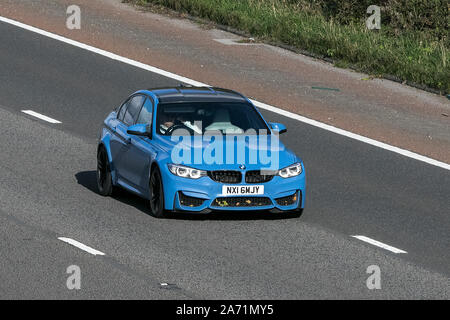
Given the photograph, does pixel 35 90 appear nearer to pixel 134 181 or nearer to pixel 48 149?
pixel 48 149

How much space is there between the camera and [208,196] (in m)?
16.4

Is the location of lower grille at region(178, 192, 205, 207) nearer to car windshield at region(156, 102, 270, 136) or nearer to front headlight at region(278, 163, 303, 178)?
front headlight at region(278, 163, 303, 178)

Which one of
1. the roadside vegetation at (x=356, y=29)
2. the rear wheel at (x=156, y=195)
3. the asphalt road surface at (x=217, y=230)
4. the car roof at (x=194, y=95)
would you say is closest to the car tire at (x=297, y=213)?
the asphalt road surface at (x=217, y=230)

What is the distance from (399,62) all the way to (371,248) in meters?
12.1

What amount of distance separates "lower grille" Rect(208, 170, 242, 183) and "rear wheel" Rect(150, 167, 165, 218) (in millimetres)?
677

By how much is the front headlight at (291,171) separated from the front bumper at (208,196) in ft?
0.22

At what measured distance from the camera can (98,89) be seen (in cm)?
2539

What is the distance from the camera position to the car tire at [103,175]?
18188 mm

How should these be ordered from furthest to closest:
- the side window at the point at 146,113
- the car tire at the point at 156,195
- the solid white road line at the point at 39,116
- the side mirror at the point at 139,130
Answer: the solid white road line at the point at 39,116
the side window at the point at 146,113
the side mirror at the point at 139,130
the car tire at the point at 156,195

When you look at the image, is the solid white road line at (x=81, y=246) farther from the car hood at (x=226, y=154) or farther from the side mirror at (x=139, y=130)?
the side mirror at (x=139, y=130)

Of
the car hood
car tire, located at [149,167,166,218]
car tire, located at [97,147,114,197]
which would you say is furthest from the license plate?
car tire, located at [97,147,114,197]

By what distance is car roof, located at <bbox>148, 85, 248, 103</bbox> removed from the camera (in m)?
18.0
